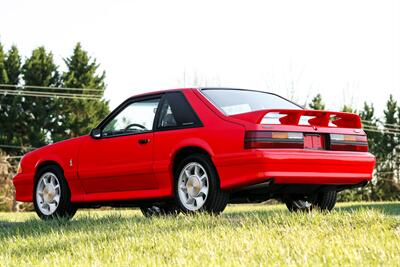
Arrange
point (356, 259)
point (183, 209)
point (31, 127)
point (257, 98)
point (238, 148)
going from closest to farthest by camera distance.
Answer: point (356, 259)
point (238, 148)
point (183, 209)
point (257, 98)
point (31, 127)

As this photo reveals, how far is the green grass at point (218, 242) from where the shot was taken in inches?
261

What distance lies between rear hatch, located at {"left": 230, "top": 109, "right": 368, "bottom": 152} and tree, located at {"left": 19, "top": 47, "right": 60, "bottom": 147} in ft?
181

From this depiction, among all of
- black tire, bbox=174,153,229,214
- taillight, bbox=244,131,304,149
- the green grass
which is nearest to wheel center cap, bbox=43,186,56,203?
the green grass

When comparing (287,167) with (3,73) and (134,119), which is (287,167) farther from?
(3,73)

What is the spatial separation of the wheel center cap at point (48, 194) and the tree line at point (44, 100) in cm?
5196

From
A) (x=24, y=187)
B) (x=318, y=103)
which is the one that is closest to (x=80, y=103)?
(x=318, y=103)

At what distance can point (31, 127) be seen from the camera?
64.0 metres

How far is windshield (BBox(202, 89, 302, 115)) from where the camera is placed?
31.7 feet

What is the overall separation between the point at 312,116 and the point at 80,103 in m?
58.6

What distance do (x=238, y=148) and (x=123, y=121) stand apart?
2.31 metres

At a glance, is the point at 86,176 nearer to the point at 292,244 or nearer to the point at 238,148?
the point at 238,148

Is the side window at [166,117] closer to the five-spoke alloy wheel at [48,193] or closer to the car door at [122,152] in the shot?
the car door at [122,152]

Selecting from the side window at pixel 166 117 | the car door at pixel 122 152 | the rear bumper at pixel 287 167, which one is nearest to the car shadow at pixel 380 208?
the rear bumper at pixel 287 167

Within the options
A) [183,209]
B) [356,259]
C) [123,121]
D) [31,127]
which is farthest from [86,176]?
[31,127]
